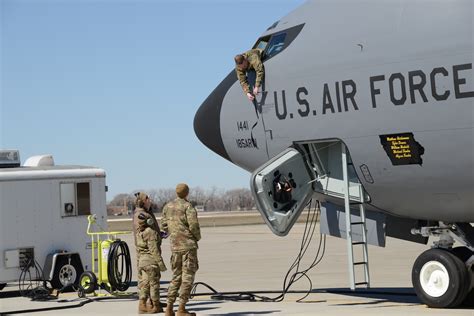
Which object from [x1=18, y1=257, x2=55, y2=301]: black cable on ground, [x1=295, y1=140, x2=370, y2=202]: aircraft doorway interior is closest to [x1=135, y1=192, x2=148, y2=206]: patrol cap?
[x1=295, y1=140, x2=370, y2=202]: aircraft doorway interior

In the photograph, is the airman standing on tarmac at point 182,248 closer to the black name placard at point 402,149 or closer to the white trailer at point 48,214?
the black name placard at point 402,149

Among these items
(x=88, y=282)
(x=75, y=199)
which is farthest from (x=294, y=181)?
(x=75, y=199)

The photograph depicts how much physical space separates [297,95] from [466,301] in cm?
451

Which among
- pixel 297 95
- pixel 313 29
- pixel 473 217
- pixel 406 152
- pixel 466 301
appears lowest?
pixel 466 301

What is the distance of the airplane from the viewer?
14570 mm

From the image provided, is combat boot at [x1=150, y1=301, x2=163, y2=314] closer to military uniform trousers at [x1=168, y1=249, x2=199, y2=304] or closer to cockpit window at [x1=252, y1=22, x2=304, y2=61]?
military uniform trousers at [x1=168, y1=249, x2=199, y2=304]

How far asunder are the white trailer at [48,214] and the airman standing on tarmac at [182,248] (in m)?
7.03

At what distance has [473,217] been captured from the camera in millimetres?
15484

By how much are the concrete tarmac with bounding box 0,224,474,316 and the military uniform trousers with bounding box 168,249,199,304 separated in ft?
4.71

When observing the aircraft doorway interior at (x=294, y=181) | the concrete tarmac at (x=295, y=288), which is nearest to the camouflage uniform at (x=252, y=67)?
the aircraft doorway interior at (x=294, y=181)

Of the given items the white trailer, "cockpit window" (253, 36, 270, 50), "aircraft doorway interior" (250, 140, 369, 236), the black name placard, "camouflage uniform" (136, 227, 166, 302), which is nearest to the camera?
the black name placard

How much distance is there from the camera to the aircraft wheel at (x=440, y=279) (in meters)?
15.4

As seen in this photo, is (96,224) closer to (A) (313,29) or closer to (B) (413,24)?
(A) (313,29)

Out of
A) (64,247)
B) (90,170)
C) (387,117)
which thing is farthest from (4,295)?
(387,117)
